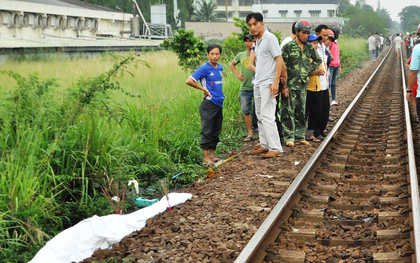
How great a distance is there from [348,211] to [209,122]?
9.45 ft

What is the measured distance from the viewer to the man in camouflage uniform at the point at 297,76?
8.01 metres

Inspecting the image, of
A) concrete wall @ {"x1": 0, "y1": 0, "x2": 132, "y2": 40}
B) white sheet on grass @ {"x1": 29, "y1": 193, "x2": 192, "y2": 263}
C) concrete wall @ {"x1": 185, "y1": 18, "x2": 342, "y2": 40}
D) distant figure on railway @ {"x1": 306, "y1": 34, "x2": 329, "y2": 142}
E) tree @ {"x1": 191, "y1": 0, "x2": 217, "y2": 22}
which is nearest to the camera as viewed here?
white sheet on grass @ {"x1": 29, "y1": 193, "x2": 192, "y2": 263}

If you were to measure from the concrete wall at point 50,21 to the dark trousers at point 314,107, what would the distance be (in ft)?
71.4

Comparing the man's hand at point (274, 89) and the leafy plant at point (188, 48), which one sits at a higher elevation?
the leafy plant at point (188, 48)

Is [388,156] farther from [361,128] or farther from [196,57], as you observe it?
[196,57]

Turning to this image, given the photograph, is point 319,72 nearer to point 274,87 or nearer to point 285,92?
point 285,92

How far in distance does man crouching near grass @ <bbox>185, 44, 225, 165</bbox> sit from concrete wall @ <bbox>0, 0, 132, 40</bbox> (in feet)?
72.1

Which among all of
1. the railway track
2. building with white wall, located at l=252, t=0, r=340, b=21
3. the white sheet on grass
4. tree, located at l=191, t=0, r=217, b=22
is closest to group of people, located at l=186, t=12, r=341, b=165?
the railway track

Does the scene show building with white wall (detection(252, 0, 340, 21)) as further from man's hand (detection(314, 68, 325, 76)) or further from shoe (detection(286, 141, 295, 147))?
shoe (detection(286, 141, 295, 147))

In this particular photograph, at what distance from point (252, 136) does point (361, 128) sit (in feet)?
7.41

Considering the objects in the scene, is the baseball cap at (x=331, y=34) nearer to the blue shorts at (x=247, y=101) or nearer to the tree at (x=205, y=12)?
the blue shorts at (x=247, y=101)

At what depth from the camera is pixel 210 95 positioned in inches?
287

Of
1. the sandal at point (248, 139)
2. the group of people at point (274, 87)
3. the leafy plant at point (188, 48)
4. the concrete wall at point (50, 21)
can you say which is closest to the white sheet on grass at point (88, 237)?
the group of people at point (274, 87)

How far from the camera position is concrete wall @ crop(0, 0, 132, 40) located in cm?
2714
